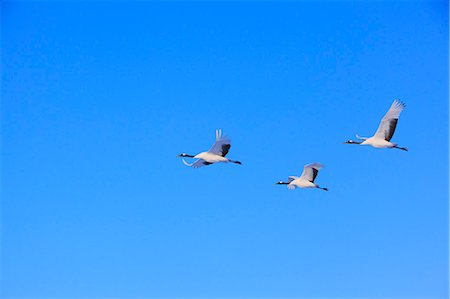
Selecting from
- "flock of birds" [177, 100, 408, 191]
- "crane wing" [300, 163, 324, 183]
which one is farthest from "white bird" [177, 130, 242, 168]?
"crane wing" [300, 163, 324, 183]

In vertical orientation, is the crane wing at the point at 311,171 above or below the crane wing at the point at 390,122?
below

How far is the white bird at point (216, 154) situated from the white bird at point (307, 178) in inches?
77.6

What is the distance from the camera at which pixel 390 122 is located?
2786 cm

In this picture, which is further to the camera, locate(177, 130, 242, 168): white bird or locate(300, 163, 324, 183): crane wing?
locate(300, 163, 324, 183): crane wing

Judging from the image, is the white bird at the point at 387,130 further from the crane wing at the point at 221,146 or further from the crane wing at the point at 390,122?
the crane wing at the point at 221,146

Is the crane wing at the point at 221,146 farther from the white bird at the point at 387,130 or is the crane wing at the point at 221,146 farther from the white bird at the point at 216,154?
the white bird at the point at 387,130

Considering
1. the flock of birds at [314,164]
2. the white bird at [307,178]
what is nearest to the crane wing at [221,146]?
the flock of birds at [314,164]

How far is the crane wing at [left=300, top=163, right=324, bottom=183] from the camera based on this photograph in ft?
95.7

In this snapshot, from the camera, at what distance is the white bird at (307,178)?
95.9 feet

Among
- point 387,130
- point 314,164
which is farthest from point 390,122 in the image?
point 314,164

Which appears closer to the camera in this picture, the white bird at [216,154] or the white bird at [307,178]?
the white bird at [216,154]

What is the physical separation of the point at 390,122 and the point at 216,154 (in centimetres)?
407

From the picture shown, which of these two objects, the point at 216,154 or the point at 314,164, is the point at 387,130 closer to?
the point at 314,164

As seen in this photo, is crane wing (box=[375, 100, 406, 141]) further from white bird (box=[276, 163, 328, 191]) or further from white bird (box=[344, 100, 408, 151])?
white bird (box=[276, 163, 328, 191])
